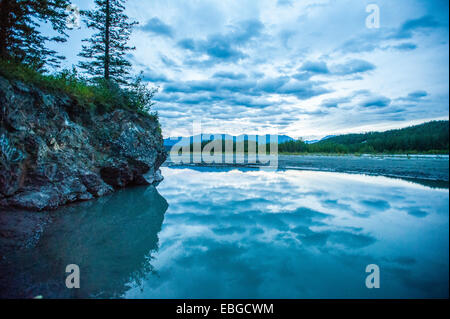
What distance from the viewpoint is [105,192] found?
10.5 m

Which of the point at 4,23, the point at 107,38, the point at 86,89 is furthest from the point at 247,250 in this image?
the point at 107,38

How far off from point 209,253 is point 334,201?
711 centimetres

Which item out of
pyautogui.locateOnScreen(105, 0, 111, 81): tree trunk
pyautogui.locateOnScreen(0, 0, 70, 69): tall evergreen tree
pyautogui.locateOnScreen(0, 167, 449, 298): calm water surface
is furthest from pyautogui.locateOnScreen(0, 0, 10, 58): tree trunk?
pyautogui.locateOnScreen(0, 167, 449, 298): calm water surface

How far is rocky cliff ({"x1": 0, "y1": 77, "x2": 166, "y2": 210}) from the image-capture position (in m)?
6.40

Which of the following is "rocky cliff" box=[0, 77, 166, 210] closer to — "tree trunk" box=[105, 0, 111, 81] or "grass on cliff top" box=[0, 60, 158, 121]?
"grass on cliff top" box=[0, 60, 158, 121]

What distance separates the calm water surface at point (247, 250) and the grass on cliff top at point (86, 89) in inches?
212

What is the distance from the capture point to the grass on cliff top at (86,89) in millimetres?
7410

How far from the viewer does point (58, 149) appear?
8.12m

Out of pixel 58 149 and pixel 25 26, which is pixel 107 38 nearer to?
pixel 25 26

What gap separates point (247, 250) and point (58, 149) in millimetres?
8630

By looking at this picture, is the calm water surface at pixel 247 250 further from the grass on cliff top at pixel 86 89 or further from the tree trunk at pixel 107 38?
the tree trunk at pixel 107 38

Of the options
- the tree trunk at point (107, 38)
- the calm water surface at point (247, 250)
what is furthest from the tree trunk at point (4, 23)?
the calm water surface at point (247, 250)

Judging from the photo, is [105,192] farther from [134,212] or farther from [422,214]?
[422,214]
